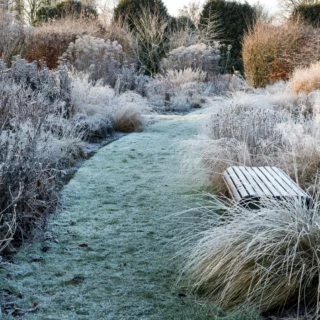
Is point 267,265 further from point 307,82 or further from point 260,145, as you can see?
point 307,82

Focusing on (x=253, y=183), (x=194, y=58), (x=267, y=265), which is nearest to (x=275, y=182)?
(x=253, y=183)

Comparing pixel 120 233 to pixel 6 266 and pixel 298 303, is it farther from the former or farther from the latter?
pixel 298 303

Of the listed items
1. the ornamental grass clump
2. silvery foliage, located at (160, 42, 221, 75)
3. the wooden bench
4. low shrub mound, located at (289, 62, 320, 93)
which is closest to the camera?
the ornamental grass clump

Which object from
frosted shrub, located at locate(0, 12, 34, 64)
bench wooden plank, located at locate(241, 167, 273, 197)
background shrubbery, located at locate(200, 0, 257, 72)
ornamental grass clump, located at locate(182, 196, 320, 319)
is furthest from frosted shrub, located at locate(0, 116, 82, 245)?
background shrubbery, located at locate(200, 0, 257, 72)

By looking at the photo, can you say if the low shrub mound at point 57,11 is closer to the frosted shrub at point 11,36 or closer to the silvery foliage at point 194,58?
the silvery foliage at point 194,58

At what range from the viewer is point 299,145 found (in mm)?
3732

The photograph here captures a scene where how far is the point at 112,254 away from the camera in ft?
8.90

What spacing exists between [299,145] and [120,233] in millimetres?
1745

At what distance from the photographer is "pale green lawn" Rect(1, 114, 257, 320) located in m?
2.13

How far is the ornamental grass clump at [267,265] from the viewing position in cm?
204

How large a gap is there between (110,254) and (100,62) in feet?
26.0

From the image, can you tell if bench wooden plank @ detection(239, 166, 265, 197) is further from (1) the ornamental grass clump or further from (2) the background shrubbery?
(2) the background shrubbery

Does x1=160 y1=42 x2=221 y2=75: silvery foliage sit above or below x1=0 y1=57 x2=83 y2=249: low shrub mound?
above

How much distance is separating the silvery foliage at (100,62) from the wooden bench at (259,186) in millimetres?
6484
